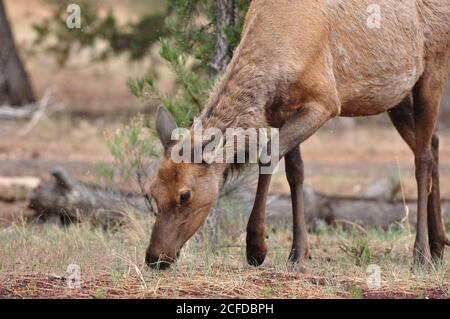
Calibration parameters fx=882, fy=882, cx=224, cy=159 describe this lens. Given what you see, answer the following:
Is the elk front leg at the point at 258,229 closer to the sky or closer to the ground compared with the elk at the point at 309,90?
closer to the ground

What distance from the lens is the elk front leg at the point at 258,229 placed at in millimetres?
6863

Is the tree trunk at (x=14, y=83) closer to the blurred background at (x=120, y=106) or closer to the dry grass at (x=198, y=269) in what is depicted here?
the blurred background at (x=120, y=106)

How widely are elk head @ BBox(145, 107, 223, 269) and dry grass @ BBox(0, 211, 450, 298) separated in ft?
0.54

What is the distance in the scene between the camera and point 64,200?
33.7 ft

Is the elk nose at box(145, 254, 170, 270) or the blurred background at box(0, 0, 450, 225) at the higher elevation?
the blurred background at box(0, 0, 450, 225)

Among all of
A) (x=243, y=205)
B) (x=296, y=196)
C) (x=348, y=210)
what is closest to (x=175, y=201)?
(x=296, y=196)

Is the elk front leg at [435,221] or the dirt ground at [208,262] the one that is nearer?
the dirt ground at [208,262]

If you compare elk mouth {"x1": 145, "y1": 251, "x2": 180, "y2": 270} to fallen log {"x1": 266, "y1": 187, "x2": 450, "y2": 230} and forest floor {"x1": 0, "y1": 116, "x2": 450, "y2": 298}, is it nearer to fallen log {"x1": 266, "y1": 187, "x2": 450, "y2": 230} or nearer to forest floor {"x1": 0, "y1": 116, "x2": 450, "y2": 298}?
forest floor {"x1": 0, "y1": 116, "x2": 450, "y2": 298}

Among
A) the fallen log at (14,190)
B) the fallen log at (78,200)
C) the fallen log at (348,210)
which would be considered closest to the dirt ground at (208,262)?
the fallen log at (14,190)

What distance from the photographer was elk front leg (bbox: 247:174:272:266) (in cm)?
686

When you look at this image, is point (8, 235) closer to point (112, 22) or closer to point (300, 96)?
point (300, 96)
